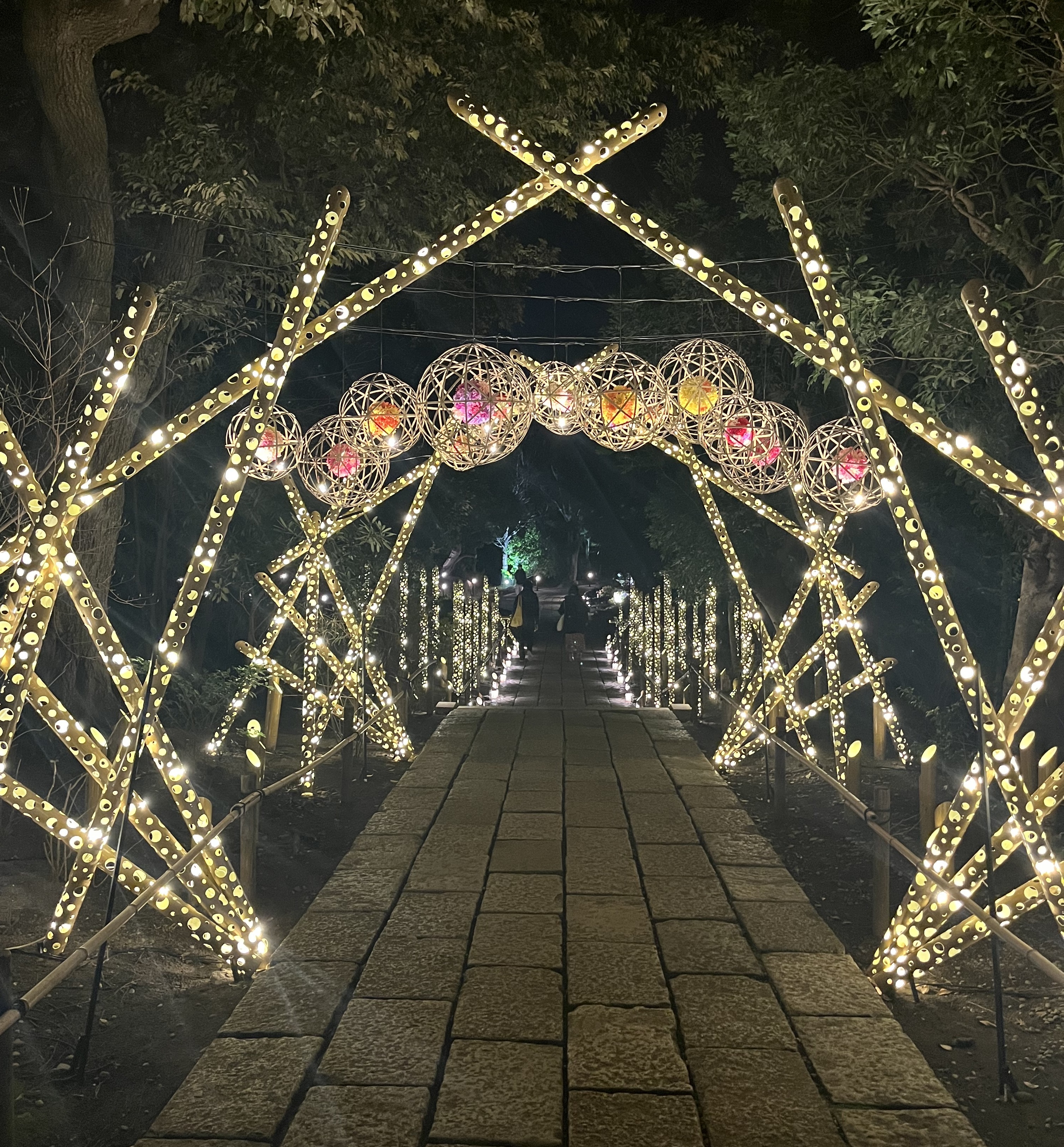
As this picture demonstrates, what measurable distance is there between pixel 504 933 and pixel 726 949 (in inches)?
37.8

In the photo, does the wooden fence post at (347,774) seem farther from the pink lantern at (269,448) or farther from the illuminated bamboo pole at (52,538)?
the illuminated bamboo pole at (52,538)

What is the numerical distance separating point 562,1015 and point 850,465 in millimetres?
5579

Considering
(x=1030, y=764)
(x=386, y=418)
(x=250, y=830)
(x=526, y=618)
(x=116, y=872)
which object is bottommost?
(x=250, y=830)

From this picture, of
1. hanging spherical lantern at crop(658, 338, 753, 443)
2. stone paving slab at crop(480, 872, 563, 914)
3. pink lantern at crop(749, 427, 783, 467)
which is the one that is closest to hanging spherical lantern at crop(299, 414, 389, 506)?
hanging spherical lantern at crop(658, 338, 753, 443)

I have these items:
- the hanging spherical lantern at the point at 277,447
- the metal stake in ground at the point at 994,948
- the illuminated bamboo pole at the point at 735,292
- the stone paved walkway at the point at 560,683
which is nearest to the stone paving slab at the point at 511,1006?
the metal stake in ground at the point at 994,948

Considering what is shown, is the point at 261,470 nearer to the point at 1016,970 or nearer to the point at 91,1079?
the point at 91,1079

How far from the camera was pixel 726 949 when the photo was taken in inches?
180

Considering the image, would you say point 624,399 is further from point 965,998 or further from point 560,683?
point 560,683

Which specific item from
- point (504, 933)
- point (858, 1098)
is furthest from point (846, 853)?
point (858, 1098)

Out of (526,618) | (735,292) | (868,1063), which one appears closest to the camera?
(868,1063)

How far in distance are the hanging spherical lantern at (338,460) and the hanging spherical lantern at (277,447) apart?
9 centimetres

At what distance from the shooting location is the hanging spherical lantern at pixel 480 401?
8.25 metres

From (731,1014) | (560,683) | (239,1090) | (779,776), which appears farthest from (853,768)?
(560,683)

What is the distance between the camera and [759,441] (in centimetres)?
868
